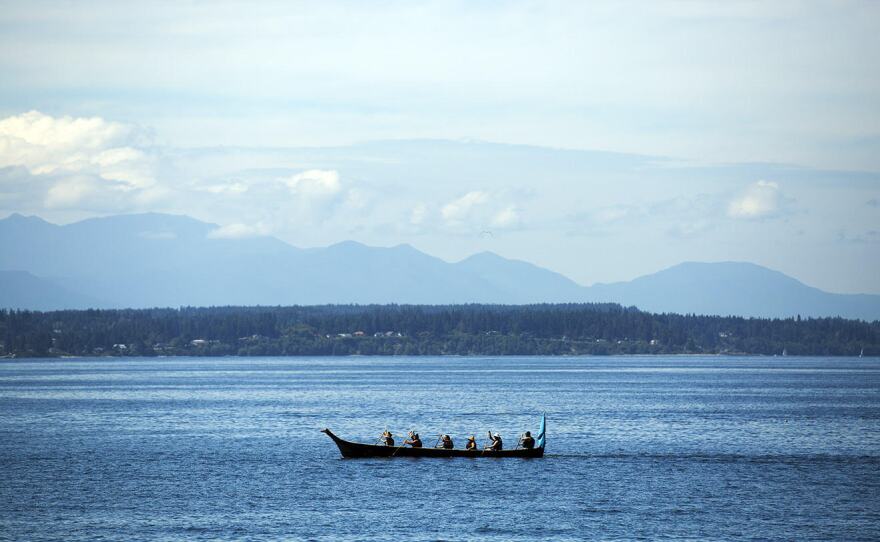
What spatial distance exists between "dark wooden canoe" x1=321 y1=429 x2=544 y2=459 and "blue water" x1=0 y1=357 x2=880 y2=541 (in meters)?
0.66

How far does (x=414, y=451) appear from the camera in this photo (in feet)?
250

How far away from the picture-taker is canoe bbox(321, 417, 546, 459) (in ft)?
249

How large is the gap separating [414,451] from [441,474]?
5.86m

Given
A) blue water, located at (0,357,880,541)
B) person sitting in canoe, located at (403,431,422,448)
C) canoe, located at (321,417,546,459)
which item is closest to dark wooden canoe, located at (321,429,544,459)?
canoe, located at (321,417,546,459)

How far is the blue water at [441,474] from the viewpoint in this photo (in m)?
53.2

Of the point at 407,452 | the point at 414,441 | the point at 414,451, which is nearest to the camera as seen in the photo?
the point at 414,451

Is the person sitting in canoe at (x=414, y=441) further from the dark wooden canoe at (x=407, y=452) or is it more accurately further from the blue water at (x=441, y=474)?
the blue water at (x=441, y=474)

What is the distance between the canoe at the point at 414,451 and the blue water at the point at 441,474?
0.68 metres

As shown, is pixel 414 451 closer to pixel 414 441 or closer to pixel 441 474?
pixel 414 441

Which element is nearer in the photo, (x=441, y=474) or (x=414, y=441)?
(x=441, y=474)

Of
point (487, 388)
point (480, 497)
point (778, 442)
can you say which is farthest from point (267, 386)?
point (480, 497)

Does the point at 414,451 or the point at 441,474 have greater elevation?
the point at 414,451

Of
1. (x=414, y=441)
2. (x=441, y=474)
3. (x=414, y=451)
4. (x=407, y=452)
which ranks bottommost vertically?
(x=441, y=474)

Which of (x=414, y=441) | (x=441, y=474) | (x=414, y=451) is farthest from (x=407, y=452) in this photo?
(x=441, y=474)
